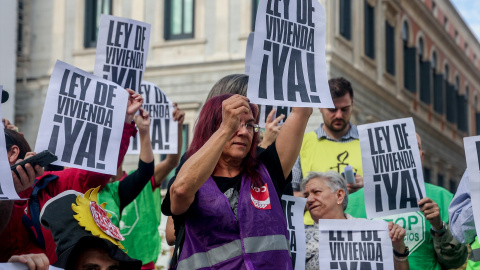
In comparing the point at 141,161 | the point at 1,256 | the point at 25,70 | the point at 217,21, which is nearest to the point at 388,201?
the point at 141,161

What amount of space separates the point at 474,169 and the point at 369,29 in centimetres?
2177

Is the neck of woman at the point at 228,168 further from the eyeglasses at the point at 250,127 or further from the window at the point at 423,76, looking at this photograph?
the window at the point at 423,76

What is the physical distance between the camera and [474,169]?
177 inches

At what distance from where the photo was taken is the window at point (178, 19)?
2222 centimetres

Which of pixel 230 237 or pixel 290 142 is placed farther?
pixel 290 142

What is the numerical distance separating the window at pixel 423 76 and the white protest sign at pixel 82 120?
27118 millimetres

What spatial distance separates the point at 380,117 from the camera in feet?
85.6

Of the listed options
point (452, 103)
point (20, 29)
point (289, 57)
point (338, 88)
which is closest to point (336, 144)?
point (338, 88)

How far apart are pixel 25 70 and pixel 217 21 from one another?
5.13m

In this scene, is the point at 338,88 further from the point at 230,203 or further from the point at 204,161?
the point at 204,161

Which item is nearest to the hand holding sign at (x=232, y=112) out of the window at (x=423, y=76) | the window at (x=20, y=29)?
the window at (x=20, y=29)

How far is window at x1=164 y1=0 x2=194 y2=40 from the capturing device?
2222cm

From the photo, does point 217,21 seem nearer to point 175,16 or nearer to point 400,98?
point 175,16

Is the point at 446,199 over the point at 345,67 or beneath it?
beneath
